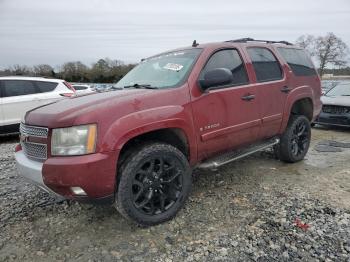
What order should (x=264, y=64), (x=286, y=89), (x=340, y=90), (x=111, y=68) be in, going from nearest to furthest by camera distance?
(x=264, y=64) < (x=286, y=89) < (x=340, y=90) < (x=111, y=68)

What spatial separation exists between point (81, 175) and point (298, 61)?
4095 millimetres

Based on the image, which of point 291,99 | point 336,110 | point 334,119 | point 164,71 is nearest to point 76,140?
point 164,71

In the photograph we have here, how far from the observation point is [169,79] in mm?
Result: 3922

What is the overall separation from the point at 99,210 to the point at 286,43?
394cm

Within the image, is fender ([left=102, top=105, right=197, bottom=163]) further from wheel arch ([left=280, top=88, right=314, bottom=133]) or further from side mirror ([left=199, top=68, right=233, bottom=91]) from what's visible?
wheel arch ([left=280, top=88, right=314, bottom=133])

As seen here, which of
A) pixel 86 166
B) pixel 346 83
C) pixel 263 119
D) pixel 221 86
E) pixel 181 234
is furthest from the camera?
pixel 346 83

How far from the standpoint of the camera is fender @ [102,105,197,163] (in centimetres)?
306

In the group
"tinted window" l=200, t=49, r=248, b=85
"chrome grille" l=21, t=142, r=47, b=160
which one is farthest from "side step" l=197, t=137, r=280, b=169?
"chrome grille" l=21, t=142, r=47, b=160

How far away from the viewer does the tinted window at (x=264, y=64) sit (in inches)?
184

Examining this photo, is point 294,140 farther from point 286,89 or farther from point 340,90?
point 340,90

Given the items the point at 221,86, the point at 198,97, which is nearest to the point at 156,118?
the point at 198,97

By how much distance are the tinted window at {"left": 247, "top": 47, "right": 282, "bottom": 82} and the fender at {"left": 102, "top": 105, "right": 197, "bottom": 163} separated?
1.52 meters

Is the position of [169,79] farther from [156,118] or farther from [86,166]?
[86,166]

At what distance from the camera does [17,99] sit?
8156mm
